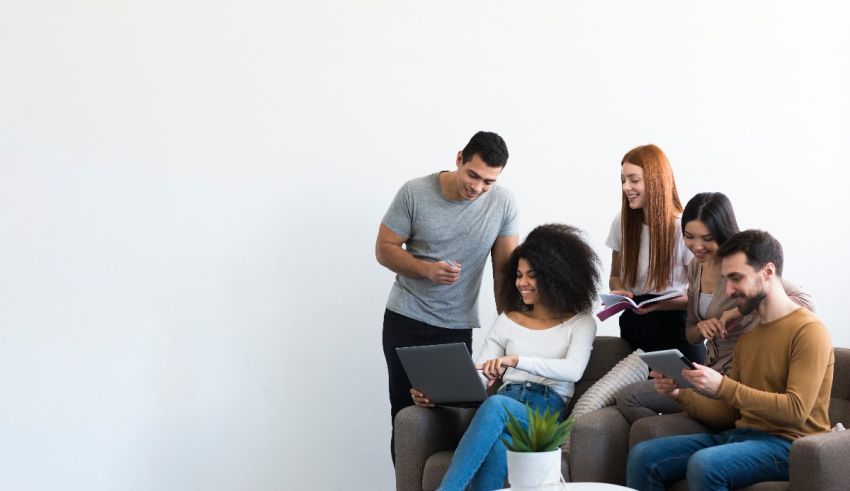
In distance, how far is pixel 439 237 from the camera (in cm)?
414

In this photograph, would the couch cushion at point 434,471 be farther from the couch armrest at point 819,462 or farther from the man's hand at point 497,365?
the couch armrest at point 819,462

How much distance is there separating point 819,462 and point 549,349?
1.16 metres

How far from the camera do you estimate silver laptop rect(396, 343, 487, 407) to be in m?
3.52

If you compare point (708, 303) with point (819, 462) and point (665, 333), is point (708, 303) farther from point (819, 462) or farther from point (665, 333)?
point (819, 462)

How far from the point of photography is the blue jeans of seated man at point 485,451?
11.3 ft

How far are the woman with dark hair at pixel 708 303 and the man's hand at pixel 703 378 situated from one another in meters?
0.36

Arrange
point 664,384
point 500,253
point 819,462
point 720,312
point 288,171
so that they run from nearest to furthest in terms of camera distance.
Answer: point 819,462 < point 664,384 < point 720,312 < point 500,253 < point 288,171

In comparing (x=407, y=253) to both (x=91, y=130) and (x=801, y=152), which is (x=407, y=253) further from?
(x=801, y=152)

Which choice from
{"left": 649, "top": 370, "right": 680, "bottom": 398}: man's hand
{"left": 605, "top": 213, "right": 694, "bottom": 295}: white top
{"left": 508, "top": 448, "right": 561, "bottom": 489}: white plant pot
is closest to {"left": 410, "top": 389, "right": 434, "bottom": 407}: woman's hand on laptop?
{"left": 649, "top": 370, "right": 680, "bottom": 398}: man's hand

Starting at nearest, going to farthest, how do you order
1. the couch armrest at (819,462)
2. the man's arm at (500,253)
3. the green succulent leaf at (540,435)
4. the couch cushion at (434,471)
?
1. the green succulent leaf at (540,435)
2. the couch armrest at (819,462)
3. the couch cushion at (434,471)
4. the man's arm at (500,253)

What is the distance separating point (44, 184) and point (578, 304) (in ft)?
6.98

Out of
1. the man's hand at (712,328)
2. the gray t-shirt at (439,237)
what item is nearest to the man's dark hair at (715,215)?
the man's hand at (712,328)

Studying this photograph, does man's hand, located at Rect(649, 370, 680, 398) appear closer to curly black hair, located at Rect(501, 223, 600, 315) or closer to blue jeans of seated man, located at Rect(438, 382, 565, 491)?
blue jeans of seated man, located at Rect(438, 382, 565, 491)

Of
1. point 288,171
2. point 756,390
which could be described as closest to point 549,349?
point 756,390
